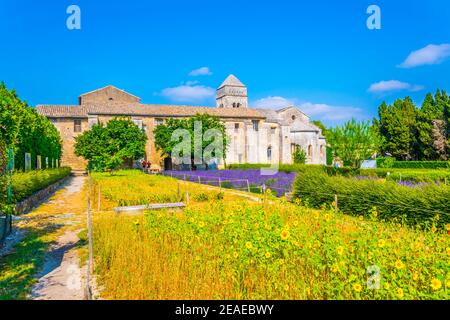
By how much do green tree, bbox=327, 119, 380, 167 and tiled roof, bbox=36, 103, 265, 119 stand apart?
73.0 feet

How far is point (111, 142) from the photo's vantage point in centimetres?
3666

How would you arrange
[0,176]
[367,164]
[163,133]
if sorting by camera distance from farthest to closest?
[367,164] → [163,133] → [0,176]

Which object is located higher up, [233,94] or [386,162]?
[233,94]

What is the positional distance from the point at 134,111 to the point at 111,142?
802 centimetres

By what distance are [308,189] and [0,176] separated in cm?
1037

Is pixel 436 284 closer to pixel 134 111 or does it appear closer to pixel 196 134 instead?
pixel 196 134

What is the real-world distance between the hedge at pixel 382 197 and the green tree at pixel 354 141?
10.5 meters

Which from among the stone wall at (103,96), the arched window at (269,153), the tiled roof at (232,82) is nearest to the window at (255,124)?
the arched window at (269,153)

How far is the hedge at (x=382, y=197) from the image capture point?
894 cm

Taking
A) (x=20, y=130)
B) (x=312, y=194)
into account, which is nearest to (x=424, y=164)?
(x=312, y=194)
